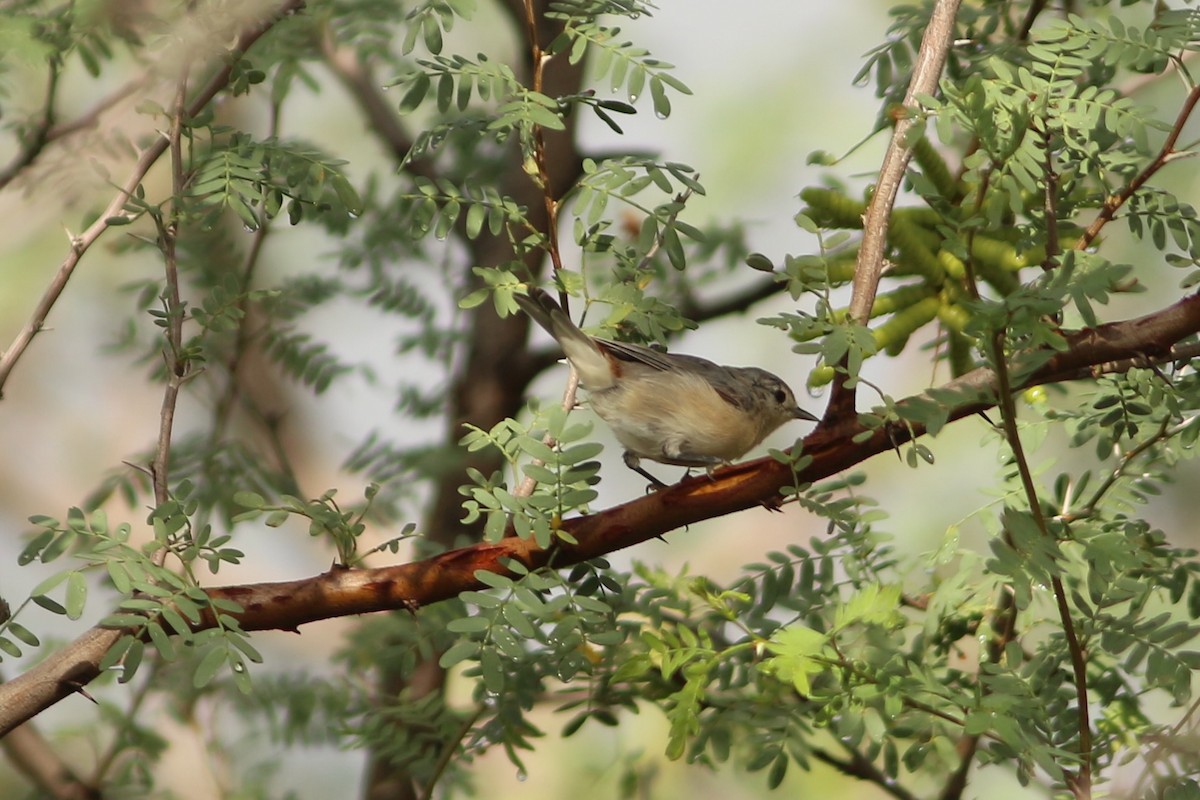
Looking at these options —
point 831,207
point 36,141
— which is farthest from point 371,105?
point 831,207

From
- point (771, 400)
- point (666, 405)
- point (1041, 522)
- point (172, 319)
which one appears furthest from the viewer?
point (771, 400)

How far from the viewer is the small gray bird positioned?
3.61 meters

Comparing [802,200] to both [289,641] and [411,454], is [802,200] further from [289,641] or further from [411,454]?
[289,641]

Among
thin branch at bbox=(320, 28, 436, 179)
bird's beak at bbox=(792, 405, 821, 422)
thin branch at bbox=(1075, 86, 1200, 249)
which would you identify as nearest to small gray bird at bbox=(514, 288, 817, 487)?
bird's beak at bbox=(792, 405, 821, 422)

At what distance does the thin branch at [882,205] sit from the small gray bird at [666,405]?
124 cm

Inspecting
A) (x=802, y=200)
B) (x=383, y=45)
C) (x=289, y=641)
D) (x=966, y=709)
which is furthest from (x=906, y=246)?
(x=289, y=641)

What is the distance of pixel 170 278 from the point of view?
7.59 feet

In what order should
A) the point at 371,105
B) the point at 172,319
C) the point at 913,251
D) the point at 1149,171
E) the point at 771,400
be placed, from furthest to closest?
the point at 371,105 < the point at 771,400 < the point at 913,251 < the point at 172,319 < the point at 1149,171

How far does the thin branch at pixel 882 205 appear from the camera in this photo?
2.22 m

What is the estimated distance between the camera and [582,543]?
7.52 ft

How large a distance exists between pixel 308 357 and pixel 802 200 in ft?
6.48

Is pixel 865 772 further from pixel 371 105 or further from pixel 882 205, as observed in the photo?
pixel 371 105

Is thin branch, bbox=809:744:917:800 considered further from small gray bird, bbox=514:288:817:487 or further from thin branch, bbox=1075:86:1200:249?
thin branch, bbox=1075:86:1200:249

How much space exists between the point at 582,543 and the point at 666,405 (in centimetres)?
137
